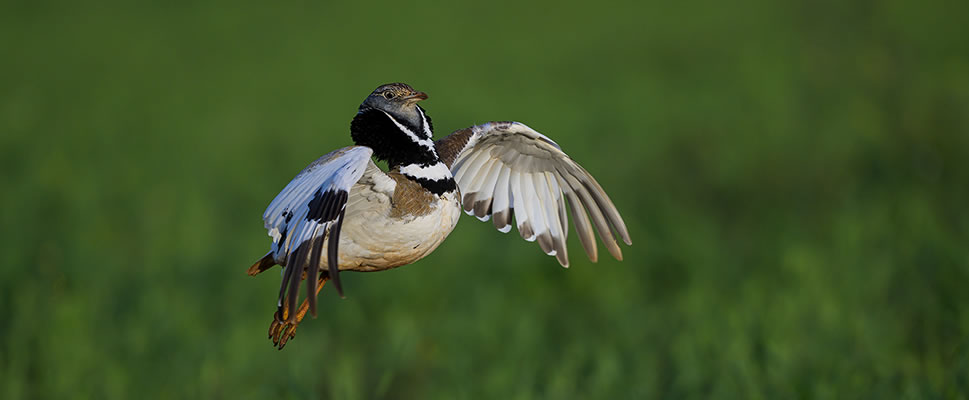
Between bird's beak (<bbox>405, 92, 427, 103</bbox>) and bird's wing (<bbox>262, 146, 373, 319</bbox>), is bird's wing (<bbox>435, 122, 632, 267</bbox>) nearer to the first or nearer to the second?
bird's beak (<bbox>405, 92, 427, 103</bbox>)

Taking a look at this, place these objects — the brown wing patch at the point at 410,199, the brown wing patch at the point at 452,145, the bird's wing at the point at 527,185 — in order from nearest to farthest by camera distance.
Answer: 1. the brown wing patch at the point at 410,199
2. the brown wing patch at the point at 452,145
3. the bird's wing at the point at 527,185

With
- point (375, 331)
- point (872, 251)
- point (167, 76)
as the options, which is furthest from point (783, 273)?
point (167, 76)

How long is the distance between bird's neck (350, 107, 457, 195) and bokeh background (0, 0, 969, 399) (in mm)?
2882

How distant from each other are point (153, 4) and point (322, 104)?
17.4ft

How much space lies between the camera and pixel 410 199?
1742 millimetres

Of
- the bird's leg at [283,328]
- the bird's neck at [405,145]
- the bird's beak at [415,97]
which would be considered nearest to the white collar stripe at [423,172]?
the bird's neck at [405,145]

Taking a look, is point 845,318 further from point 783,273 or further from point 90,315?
point 90,315

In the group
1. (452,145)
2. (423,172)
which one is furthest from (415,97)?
(452,145)

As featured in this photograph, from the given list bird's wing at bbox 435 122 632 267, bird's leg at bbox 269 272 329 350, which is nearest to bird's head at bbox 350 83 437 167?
bird's leg at bbox 269 272 329 350

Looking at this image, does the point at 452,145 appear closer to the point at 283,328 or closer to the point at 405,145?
the point at 405,145

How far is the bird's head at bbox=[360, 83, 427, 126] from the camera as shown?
69.7 inches

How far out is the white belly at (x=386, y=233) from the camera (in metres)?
1.68

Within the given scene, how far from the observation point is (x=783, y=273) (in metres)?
8.00

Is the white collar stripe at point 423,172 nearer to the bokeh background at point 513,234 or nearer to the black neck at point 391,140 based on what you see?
the black neck at point 391,140
